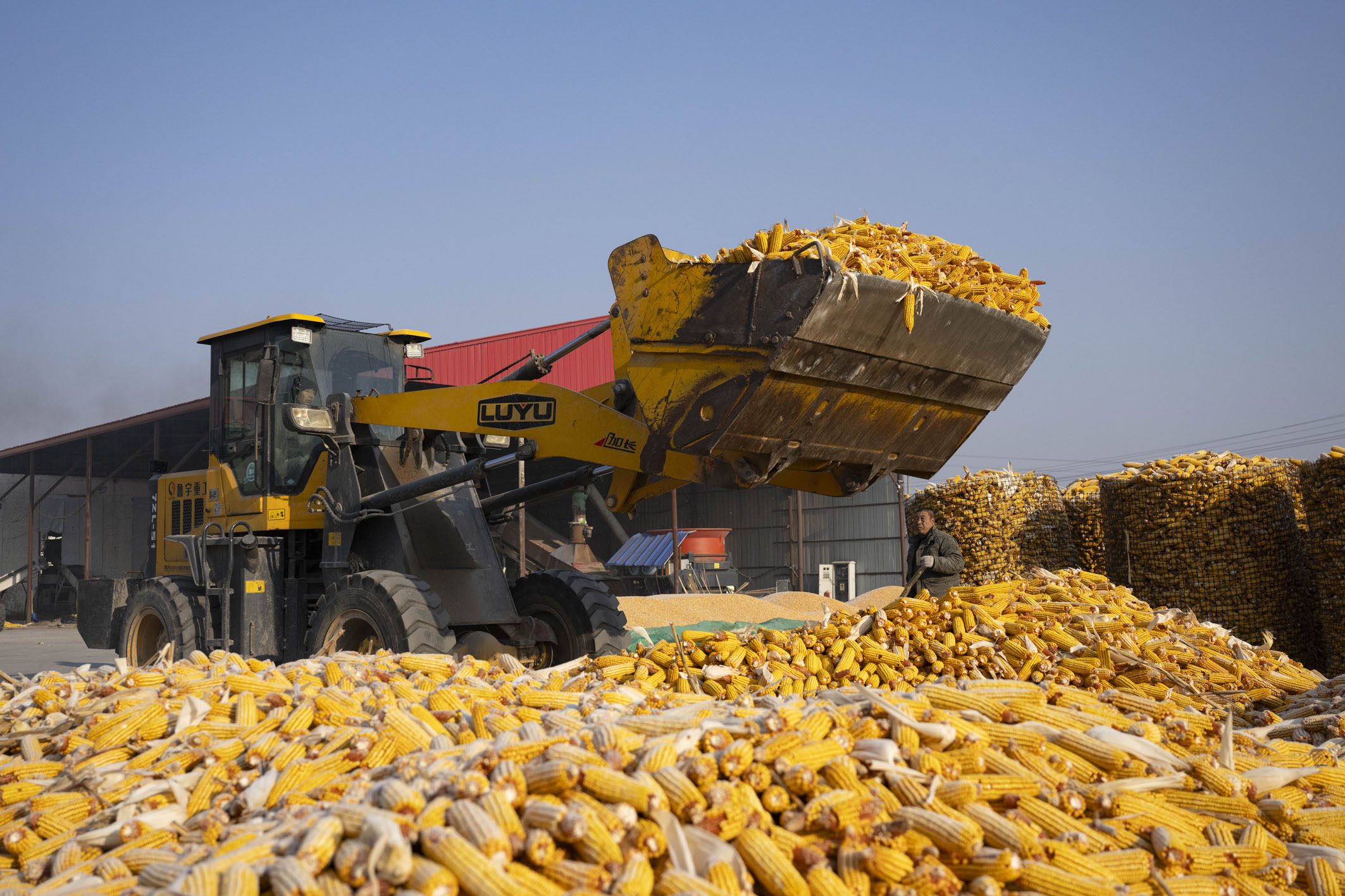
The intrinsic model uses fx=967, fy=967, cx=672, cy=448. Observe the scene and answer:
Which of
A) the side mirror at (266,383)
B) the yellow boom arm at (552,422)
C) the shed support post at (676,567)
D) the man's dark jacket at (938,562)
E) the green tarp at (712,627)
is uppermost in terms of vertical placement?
the side mirror at (266,383)

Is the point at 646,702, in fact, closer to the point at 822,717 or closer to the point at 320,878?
the point at 822,717

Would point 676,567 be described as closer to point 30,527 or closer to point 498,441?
point 498,441

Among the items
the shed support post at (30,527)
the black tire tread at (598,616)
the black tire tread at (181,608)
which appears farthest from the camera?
the shed support post at (30,527)

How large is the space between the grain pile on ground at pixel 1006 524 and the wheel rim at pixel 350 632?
894cm

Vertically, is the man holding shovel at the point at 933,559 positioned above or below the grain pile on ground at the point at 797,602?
above

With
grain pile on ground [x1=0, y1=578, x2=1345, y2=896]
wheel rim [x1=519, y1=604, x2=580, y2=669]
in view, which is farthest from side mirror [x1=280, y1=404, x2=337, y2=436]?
grain pile on ground [x1=0, y1=578, x2=1345, y2=896]

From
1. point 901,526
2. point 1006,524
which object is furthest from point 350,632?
point 901,526

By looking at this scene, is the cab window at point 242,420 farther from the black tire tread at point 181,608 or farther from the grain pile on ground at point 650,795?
the grain pile on ground at point 650,795

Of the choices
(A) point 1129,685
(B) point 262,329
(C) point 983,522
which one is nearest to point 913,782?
(A) point 1129,685

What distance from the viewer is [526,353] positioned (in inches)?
1105

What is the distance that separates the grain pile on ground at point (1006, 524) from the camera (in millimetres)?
13875

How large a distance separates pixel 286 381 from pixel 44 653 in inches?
446

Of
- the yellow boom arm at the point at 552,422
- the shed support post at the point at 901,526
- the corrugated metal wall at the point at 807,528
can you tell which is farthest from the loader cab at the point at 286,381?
the corrugated metal wall at the point at 807,528

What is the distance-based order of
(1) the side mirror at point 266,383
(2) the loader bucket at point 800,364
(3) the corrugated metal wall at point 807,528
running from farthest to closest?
(3) the corrugated metal wall at point 807,528 < (1) the side mirror at point 266,383 < (2) the loader bucket at point 800,364
